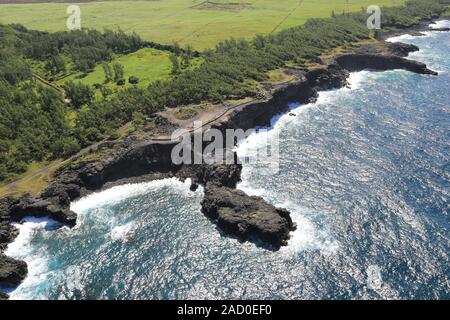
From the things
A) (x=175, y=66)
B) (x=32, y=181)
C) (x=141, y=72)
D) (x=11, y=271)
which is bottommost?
(x=11, y=271)

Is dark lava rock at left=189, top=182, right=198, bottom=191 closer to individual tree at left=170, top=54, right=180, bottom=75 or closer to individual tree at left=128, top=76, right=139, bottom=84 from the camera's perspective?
individual tree at left=128, top=76, right=139, bottom=84

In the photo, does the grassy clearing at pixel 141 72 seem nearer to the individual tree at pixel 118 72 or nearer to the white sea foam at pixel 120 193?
the individual tree at pixel 118 72

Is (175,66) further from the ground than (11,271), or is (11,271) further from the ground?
(175,66)

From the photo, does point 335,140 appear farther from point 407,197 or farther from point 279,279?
point 279,279

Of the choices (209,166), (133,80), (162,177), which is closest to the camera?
(209,166)

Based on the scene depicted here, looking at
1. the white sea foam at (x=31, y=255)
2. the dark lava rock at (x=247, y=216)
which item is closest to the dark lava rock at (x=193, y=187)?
the dark lava rock at (x=247, y=216)

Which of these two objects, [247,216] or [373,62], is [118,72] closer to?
[247,216]

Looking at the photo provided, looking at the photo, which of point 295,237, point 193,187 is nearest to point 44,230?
point 193,187

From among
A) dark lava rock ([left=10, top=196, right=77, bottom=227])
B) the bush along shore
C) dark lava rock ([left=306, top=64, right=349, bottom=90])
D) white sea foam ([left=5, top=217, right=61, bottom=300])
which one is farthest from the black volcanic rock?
white sea foam ([left=5, top=217, right=61, bottom=300])
